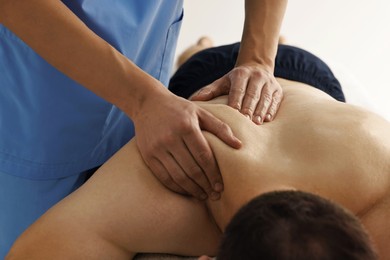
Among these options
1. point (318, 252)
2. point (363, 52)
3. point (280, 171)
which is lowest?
point (363, 52)

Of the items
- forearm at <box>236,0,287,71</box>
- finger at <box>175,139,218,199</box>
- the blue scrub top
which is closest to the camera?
finger at <box>175,139,218,199</box>

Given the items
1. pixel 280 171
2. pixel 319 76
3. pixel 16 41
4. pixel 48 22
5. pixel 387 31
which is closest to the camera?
pixel 280 171

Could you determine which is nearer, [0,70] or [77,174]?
[0,70]

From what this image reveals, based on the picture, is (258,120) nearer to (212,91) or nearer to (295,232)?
(212,91)

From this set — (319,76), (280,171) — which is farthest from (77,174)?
(319,76)

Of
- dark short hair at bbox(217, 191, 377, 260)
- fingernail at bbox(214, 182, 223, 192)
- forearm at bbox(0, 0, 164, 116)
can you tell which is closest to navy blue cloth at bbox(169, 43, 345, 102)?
forearm at bbox(0, 0, 164, 116)

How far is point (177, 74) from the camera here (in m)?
1.83

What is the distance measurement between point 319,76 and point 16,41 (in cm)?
84

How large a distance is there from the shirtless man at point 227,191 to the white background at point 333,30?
220cm

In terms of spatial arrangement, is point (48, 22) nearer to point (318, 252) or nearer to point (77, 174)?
point (77, 174)

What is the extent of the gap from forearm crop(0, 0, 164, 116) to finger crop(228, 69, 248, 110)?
0.62 feet

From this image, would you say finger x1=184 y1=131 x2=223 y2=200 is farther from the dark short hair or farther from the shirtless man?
the dark short hair

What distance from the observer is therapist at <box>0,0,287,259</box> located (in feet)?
3.87

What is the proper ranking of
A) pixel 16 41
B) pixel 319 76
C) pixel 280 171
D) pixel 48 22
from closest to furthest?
pixel 280 171 → pixel 48 22 → pixel 16 41 → pixel 319 76
